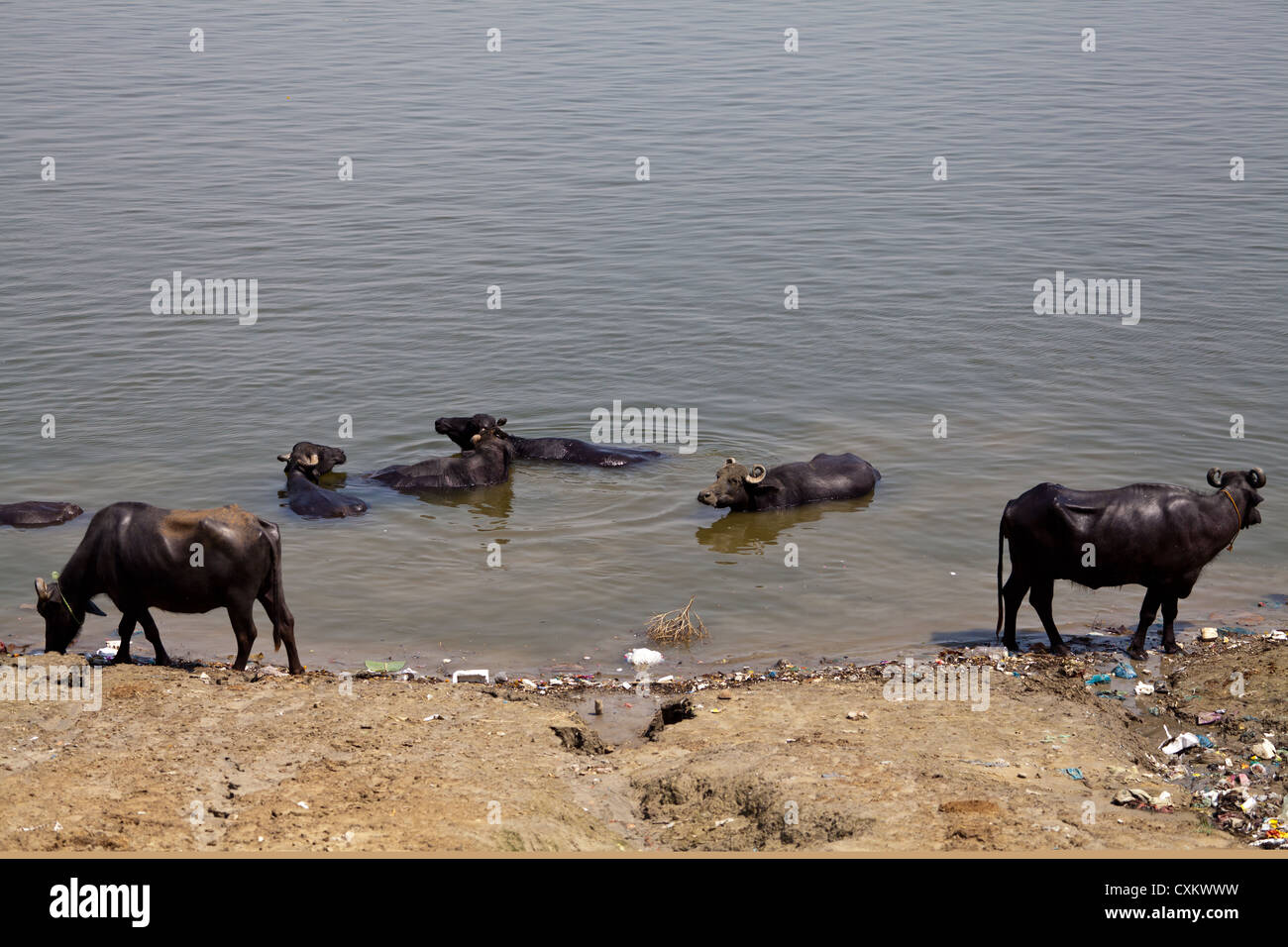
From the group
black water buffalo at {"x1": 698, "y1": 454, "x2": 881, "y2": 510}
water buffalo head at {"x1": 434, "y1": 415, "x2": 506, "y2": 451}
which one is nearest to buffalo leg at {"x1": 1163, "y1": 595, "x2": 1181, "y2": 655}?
black water buffalo at {"x1": 698, "y1": 454, "x2": 881, "y2": 510}

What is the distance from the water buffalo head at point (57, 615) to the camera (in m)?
10.2

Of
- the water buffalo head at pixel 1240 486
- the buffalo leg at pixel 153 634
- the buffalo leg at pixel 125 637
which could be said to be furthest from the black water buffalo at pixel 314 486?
the water buffalo head at pixel 1240 486

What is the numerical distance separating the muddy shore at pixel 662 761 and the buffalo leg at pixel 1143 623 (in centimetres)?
15

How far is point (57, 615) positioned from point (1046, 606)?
7317 millimetres

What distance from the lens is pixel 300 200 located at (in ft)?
87.6

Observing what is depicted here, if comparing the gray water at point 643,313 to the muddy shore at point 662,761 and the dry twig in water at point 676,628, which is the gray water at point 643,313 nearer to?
the dry twig in water at point 676,628

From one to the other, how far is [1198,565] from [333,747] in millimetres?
6517

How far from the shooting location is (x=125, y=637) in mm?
10312

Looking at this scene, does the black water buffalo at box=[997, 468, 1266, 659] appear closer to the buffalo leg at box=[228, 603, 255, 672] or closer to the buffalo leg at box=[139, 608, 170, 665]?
the buffalo leg at box=[228, 603, 255, 672]

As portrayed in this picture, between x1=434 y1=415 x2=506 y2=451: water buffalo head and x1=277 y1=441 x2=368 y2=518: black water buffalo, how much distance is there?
47.2 inches

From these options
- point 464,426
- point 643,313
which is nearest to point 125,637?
point 464,426

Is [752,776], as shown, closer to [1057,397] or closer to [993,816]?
[993,816]

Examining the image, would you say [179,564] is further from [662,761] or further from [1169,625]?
[1169,625]

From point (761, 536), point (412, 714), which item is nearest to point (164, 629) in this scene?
point (412, 714)
